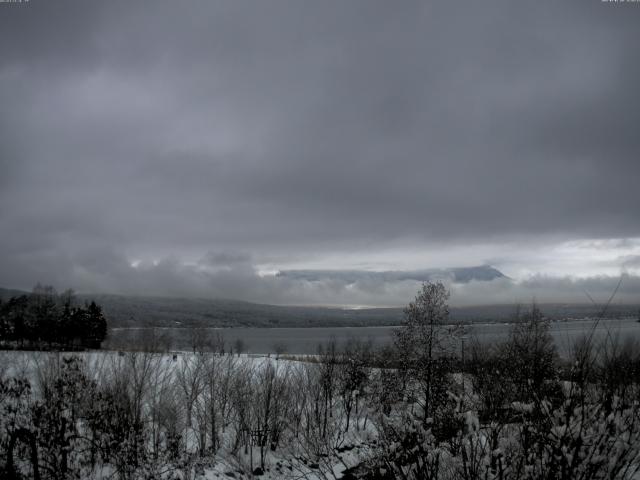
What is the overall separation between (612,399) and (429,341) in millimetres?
27875

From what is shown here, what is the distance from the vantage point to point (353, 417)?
4519 cm

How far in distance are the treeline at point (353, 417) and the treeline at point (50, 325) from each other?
54.1 m

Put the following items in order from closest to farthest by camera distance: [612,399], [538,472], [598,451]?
[598,451] → [538,472] → [612,399]

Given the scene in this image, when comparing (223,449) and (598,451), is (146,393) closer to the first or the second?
(223,449)

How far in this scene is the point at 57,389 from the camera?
1705 cm

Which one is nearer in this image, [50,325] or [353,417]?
[353,417]

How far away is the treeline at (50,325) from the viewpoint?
80.4m

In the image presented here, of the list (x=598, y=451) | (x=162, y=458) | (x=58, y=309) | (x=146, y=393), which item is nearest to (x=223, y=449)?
(x=146, y=393)

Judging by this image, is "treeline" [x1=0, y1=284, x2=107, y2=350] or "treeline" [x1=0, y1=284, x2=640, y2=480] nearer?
"treeline" [x1=0, y1=284, x2=640, y2=480]

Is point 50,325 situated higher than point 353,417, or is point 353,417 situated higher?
point 50,325

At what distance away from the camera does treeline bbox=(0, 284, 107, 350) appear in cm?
8038

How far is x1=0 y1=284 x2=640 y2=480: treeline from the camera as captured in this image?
5.93 meters

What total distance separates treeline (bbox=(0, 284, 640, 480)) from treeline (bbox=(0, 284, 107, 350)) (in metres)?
54.1

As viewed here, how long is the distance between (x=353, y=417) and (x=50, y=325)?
7027 cm
